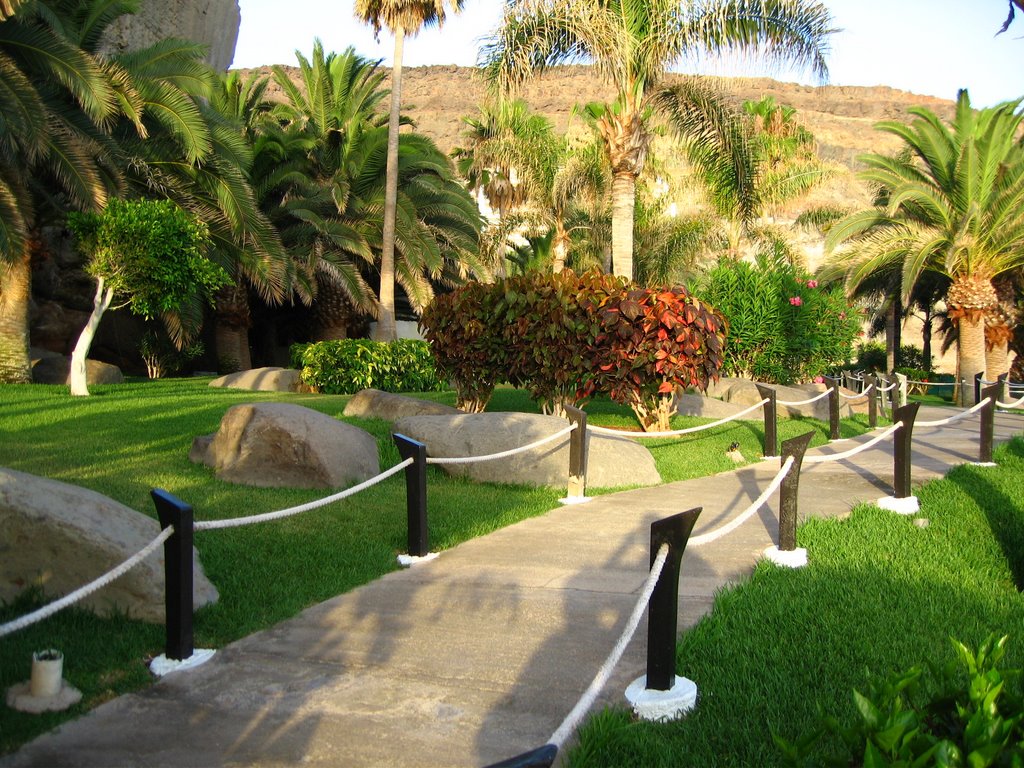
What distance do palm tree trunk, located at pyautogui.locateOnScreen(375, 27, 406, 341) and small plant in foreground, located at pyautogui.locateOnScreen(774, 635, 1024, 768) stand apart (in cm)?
2074

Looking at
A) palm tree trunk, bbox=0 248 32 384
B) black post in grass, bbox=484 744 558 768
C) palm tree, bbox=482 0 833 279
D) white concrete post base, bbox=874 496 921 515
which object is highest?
palm tree, bbox=482 0 833 279

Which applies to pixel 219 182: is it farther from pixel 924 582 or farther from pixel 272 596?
pixel 924 582

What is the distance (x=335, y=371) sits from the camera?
18.9 meters

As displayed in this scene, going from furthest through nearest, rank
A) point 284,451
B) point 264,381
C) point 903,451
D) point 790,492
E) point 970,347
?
1. point 970,347
2. point 264,381
3. point 284,451
4. point 903,451
5. point 790,492

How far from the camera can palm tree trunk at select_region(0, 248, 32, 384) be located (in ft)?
57.1

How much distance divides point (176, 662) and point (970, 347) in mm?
25477

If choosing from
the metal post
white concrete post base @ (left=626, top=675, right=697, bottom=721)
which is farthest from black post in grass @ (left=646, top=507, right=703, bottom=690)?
the metal post

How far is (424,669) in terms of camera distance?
4246 millimetres

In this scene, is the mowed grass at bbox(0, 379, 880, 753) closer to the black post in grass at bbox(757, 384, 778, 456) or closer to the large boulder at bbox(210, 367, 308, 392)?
the black post in grass at bbox(757, 384, 778, 456)

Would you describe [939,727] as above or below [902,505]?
above

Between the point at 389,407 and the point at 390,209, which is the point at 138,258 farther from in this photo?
the point at 390,209

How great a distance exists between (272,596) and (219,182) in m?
15.8

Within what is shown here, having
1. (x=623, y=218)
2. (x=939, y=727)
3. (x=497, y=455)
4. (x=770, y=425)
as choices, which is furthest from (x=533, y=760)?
(x=623, y=218)

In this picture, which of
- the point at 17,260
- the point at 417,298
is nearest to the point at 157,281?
the point at 17,260
